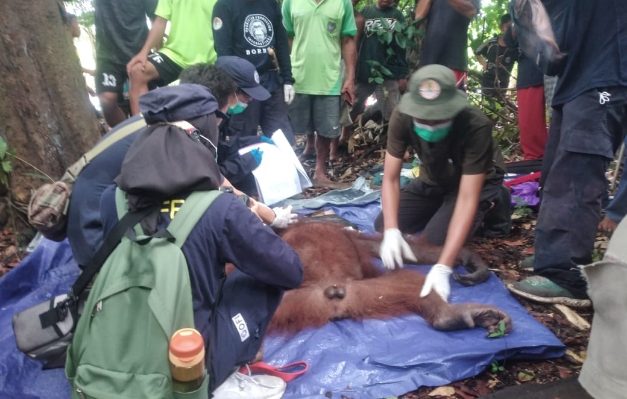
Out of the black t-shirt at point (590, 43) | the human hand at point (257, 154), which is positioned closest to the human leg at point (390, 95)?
the human hand at point (257, 154)

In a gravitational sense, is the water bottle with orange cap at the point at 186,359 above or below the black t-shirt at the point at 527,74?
below

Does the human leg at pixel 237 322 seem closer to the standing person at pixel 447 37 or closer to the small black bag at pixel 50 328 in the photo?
the small black bag at pixel 50 328

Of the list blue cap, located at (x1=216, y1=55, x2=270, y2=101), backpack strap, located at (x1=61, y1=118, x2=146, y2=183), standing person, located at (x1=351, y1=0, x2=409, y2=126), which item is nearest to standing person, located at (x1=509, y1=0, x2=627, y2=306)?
blue cap, located at (x1=216, y1=55, x2=270, y2=101)

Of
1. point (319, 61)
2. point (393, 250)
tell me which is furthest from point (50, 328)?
point (319, 61)

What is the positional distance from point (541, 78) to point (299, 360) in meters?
3.72

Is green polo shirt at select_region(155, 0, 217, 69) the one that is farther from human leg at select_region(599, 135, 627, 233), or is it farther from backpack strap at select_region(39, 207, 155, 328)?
human leg at select_region(599, 135, 627, 233)

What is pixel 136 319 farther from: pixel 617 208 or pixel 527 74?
pixel 527 74

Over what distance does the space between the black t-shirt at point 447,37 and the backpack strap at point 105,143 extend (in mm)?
3643

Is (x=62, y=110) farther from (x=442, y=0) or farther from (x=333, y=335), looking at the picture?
(x=442, y=0)

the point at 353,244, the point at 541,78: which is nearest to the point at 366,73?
the point at 541,78

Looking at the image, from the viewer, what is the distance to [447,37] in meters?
5.46

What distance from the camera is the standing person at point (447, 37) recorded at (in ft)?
17.8

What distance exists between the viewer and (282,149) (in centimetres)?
438

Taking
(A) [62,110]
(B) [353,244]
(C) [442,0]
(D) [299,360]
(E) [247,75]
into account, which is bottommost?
(D) [299,360]
